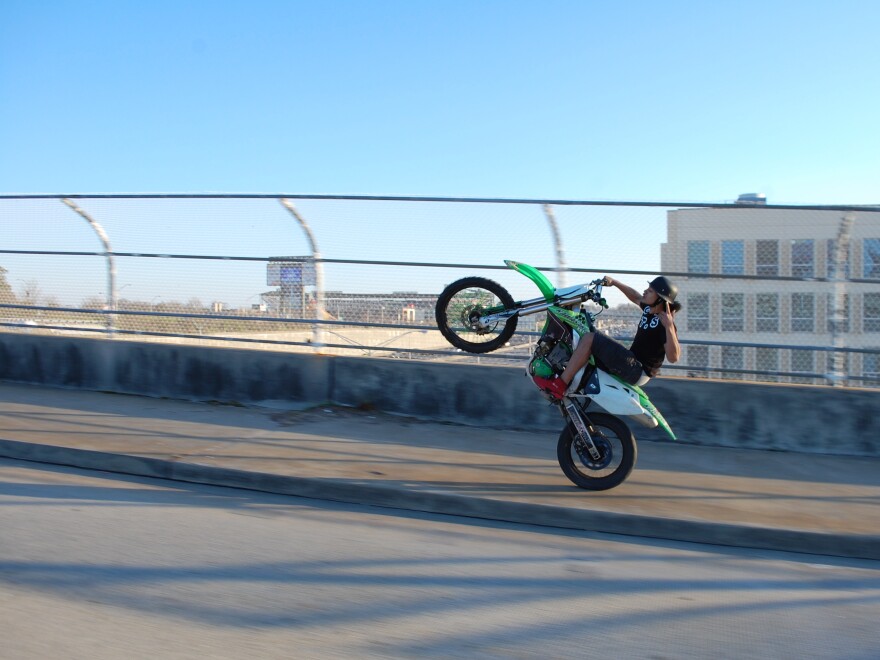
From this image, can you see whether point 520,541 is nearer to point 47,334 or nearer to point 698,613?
point 698,613

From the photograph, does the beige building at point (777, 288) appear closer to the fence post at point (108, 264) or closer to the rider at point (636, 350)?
the rider at point (636, 350)

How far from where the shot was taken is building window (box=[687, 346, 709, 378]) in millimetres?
7672

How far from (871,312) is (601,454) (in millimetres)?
3267

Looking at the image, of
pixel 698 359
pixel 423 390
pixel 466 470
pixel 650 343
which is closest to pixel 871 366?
pixel 698 359

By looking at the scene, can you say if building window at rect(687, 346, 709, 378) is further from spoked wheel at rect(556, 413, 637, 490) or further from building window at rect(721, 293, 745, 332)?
spoked wheel at rect(556, 413, 637, 490)

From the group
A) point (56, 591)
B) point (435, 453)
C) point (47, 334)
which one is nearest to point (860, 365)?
point (435, 453)

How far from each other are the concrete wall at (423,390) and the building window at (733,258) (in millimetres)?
1110

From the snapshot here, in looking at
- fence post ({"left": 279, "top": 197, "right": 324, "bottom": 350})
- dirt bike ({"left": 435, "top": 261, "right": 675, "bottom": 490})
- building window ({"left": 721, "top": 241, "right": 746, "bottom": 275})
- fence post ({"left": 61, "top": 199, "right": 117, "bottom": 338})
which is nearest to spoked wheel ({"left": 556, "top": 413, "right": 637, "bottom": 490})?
dirt bike ({"left": 435, "top": 261, "right": 675, "bottom": 490})

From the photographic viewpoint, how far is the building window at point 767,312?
7398 millimetres

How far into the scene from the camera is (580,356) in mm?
5906

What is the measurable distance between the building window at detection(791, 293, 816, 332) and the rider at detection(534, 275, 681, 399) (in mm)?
2108

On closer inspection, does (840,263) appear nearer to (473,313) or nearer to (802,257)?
(802,257)

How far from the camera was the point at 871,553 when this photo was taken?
498 cm

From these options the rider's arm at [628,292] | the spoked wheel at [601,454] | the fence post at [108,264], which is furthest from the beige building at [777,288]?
the fence post at [108,264]
